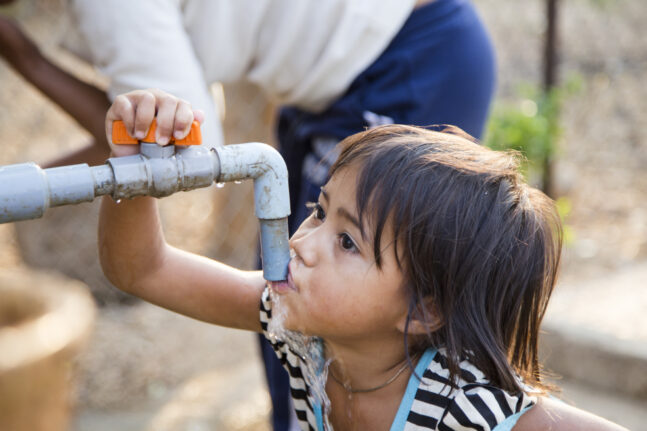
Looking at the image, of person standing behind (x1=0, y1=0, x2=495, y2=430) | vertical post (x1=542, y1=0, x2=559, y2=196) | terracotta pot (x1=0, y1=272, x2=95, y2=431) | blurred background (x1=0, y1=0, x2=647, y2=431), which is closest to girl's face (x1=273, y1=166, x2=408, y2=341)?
person standing behind (x1=0, y1=0, x2=495, y2=430)

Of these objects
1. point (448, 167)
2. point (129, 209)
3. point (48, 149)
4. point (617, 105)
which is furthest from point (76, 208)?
point (617, 105)

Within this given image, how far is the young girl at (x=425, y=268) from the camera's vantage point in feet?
3.69

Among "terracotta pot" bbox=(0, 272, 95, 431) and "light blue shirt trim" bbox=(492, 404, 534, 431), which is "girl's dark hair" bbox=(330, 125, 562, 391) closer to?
"light blue shirt trim" bbox=(492, 404, 534, 431)

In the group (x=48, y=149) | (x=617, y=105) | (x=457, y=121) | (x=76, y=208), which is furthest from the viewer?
(x=617, y=105)

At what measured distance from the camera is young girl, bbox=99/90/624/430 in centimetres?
112

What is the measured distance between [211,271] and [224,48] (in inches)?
18.4

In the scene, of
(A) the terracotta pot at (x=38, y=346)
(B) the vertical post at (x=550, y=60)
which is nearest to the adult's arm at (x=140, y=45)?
(A) the terracotta pot at (x=38, y=346)

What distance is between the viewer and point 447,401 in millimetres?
1151

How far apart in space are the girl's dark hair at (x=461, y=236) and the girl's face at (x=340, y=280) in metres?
0.02

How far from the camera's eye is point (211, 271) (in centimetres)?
128

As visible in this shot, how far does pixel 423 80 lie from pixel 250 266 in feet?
7.92

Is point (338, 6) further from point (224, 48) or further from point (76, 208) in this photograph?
point (76, 208)

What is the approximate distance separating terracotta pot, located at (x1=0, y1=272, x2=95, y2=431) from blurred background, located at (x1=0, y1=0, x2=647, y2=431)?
0.22 ft

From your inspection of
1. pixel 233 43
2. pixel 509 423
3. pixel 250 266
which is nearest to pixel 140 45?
pixel 233 43
